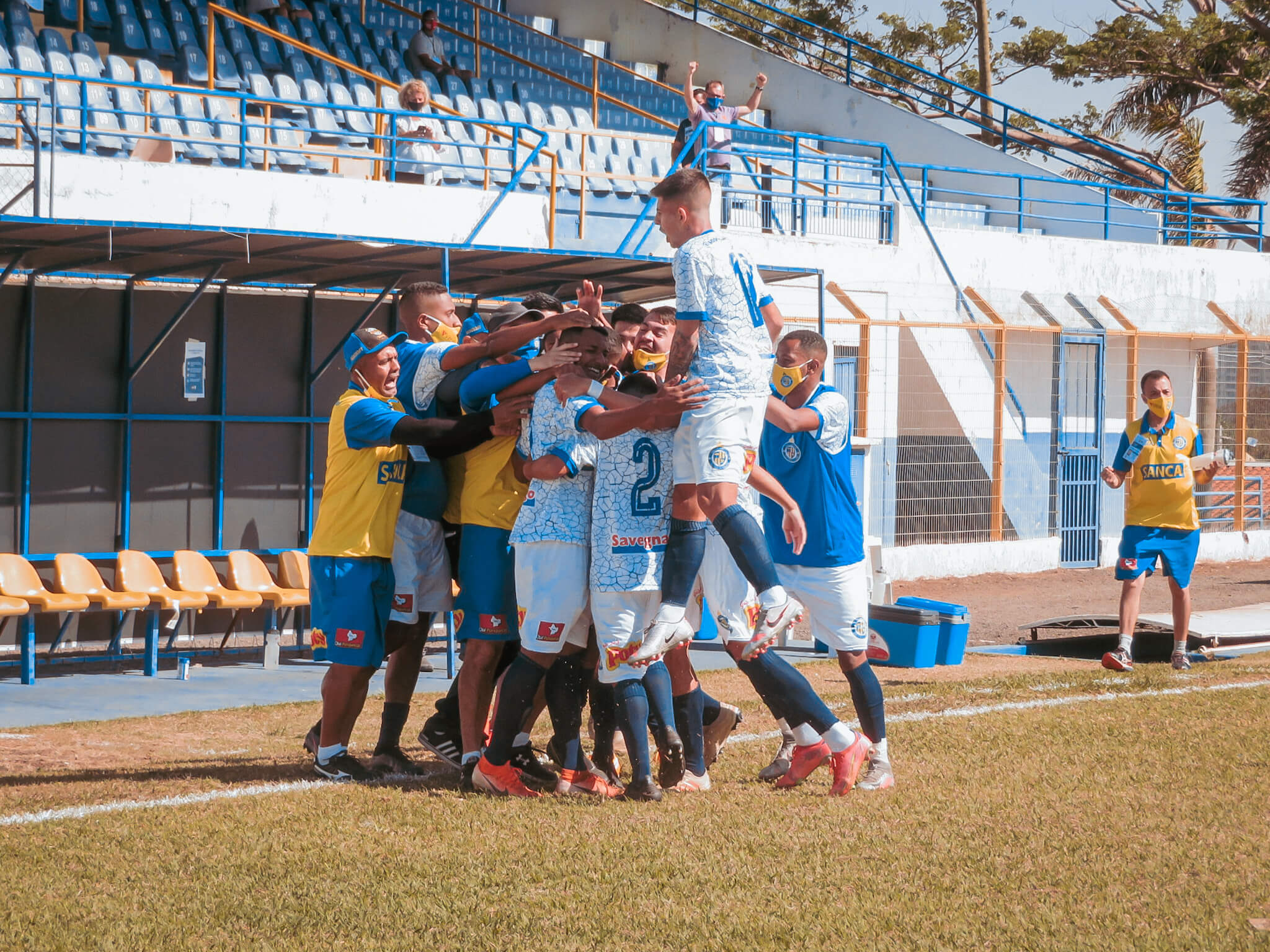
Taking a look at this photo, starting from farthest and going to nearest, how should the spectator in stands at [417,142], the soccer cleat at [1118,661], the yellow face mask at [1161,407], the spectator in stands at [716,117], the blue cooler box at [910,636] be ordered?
1. the spectator in stands at [716,117]
2. the spectator in stands at [417,142]
3. the yellow face mask at [1161,407]
4. the blue cooler box at [910,636]
5. the soccer cleat at [1118,661]

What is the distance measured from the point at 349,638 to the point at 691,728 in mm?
1516

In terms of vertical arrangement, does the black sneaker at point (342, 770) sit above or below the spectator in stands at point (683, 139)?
below

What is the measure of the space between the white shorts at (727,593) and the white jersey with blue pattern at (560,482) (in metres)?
0.53

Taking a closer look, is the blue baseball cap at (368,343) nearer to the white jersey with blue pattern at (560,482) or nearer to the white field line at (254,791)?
the white jersey with blue pattern at (560,482)

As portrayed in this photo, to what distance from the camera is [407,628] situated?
20.7 feet

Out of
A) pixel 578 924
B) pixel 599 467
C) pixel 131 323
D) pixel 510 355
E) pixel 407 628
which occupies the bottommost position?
pixel 578 924

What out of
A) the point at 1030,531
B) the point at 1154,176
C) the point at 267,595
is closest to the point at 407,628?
the point at 267,595

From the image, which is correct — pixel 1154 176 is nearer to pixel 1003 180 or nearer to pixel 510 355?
pixel 1003 180

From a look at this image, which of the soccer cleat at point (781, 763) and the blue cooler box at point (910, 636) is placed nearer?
the soccer cleat at point (781, 763)

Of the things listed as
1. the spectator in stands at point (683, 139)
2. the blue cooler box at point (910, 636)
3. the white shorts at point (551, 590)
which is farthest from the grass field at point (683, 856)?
the spectator in stands at point (683, 139)

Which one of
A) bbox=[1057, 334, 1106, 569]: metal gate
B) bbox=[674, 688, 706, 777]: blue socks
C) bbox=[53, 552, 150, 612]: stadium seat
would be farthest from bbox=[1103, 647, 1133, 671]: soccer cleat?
bbox=[1057, 334, 1106, 569]: metal gate

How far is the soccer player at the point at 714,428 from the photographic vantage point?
544 cm

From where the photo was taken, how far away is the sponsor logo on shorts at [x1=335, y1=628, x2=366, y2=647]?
5930 millimetres

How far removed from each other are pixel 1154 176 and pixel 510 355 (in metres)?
27.7
